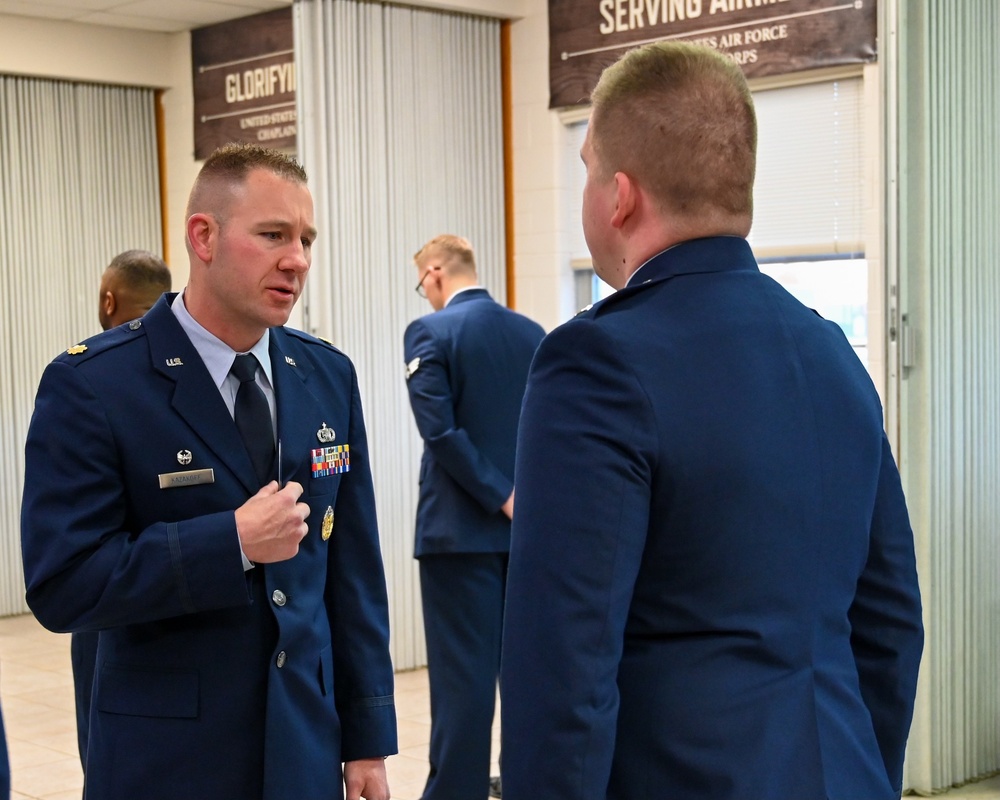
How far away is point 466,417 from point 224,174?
255 centimetres

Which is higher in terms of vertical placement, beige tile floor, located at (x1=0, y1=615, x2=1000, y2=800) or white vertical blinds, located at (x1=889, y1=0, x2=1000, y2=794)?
white vertical blinds, located at (x1=889, y1=0, x2=1000, y2=794)

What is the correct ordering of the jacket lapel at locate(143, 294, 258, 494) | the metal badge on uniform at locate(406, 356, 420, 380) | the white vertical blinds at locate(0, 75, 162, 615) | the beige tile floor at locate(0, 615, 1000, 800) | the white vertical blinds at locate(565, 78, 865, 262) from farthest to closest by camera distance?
1. the white vertical blinds at locate(0, 75, 162, 615)
2. the white vertical blinds at locate(565, 78, 865, 262)
3. the beige tile floor at locate(0, 615, 1000, 800)
4. the metal badge on uniform at locate(406, 356, 420, 380)
5. the jacket lapel at locate(143, 294, 258, 494)

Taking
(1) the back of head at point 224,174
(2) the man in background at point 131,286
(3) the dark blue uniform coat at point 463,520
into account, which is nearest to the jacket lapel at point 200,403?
(1) the back of head at point 224,174

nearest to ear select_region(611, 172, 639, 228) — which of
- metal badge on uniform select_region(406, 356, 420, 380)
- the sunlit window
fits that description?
metal badge on uniform select_region(406, 356, 420, 380)

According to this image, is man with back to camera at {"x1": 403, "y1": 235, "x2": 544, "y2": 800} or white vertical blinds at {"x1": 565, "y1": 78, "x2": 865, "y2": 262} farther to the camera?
white vertical blinds at {"x1": 565, "y1": 78, "x2": 865, "y2": 262}

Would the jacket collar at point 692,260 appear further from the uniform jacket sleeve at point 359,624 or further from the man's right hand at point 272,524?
the uniform jacket sleeve at point 359,624

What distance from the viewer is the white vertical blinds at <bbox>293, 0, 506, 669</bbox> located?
245 inches

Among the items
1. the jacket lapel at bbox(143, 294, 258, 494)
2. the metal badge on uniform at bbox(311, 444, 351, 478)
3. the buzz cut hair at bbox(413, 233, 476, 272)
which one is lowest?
the metal badge on uniform at bbox(311, 444, 351, 478)

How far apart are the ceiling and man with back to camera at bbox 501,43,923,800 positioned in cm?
611

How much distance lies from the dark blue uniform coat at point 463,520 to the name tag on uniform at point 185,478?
2.51m

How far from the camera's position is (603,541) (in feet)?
4.74

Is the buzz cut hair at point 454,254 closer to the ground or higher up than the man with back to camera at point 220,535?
higher up

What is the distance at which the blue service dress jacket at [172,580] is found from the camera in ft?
6.41

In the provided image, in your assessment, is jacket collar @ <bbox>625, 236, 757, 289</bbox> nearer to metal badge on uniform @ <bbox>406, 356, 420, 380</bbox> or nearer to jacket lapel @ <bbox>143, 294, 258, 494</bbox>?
jacket lapel @ <bbox>143, 294, 258, 494</bbox>
